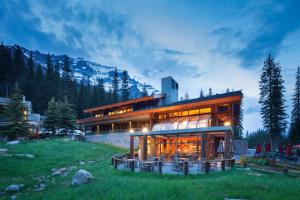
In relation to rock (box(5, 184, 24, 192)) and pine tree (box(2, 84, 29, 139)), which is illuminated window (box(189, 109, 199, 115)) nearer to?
rock (box(5, 184, 24, 192))

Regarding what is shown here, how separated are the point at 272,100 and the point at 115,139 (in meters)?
28.2

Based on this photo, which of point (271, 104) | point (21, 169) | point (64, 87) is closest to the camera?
point (21, 169)

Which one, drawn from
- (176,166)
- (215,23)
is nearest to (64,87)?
(215,23)

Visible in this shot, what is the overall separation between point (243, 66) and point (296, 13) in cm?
1573

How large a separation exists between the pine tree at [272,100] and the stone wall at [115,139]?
77.1 feet

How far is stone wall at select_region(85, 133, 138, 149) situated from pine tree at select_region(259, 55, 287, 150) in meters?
23.5

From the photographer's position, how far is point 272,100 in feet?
124

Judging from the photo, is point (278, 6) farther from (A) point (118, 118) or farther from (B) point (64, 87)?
(B) point (64, 87)

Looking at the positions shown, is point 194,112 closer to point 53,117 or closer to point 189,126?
point 189,126

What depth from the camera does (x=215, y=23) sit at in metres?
33.2

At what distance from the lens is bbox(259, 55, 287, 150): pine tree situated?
37125 mm

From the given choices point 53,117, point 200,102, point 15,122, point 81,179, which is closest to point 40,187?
point 81,179

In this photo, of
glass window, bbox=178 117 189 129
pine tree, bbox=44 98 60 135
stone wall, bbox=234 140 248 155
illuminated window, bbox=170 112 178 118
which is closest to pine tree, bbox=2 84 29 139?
pine tree, bbox=44 98 60 135

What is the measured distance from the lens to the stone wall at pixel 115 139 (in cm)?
3447
